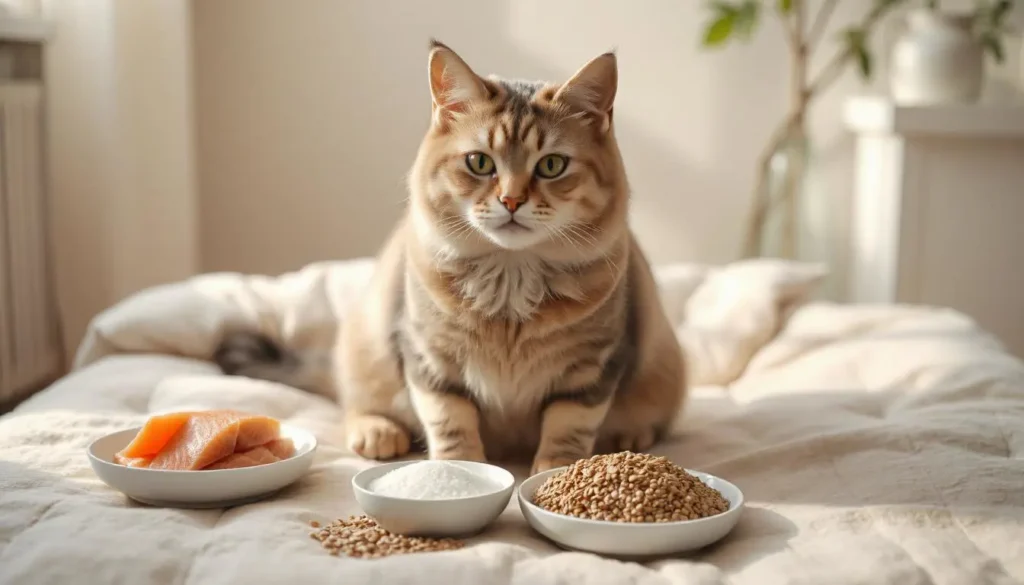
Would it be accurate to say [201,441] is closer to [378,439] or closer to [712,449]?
[378,439]

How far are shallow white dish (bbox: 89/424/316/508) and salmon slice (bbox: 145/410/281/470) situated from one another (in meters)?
0.04

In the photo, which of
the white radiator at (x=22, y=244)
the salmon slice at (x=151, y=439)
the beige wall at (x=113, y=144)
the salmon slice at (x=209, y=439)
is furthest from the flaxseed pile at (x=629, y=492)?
the beige wall at (x=113, y=144)

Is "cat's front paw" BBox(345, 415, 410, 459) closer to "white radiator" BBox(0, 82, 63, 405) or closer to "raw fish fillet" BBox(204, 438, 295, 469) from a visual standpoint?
"raw fish fillet" BBox(204, 438, 295, 469)

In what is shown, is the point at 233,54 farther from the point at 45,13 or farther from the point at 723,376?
the point at 723,376

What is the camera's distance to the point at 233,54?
3449 mm

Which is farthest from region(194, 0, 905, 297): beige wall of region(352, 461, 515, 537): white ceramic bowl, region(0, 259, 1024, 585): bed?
region(352, 461, 515, 537): white ceramic bowl

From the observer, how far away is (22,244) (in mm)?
2688

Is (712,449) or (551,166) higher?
(551,166)

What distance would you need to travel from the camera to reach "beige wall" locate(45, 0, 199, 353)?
9.53ft

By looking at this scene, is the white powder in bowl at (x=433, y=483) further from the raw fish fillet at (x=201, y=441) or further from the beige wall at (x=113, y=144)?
the beige wall at (x=113, y=144)

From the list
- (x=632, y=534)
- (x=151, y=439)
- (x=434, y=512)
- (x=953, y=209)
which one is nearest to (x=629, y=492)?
(x=632, y=534)

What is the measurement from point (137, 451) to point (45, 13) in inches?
73.3

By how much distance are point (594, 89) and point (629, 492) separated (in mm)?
595

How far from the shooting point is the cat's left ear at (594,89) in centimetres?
155
